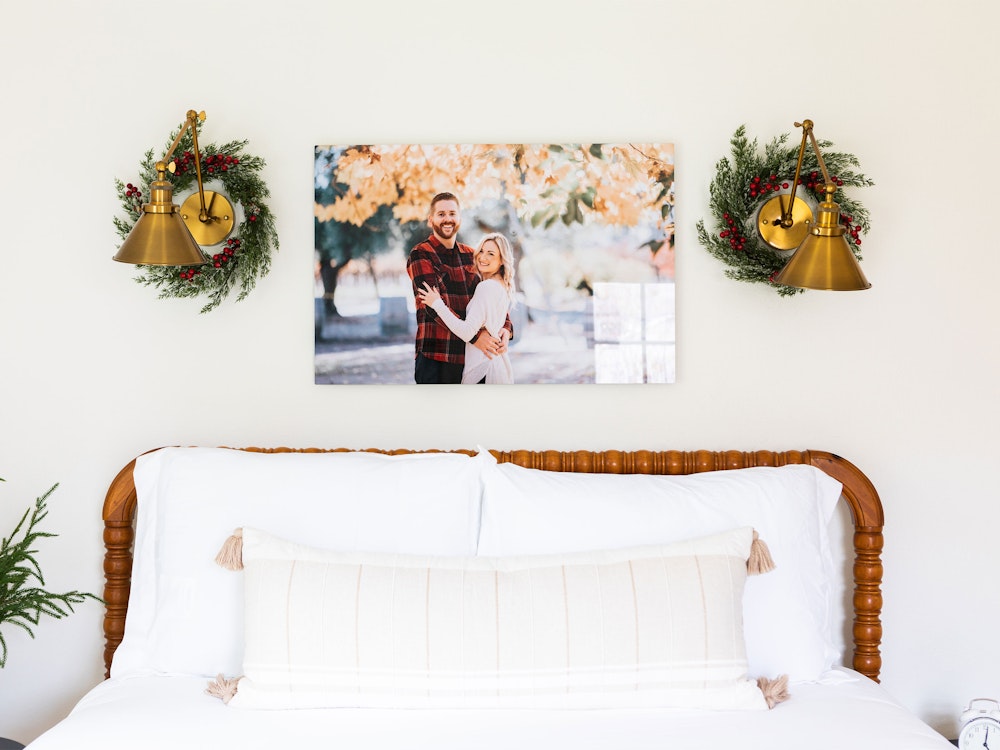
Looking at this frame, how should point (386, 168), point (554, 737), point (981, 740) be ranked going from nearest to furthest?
point (554, 737) < point (981, 740) < point (386, 168)

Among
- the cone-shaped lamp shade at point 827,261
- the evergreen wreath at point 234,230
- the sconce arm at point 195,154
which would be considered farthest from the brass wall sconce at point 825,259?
the sconce arm at point 195,154

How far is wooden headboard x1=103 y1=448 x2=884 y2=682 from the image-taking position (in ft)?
7.14

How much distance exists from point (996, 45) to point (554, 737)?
199 centimetres

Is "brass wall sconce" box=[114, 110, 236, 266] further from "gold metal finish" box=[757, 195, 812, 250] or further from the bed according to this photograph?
"gold metal finish" box=[757, 195, 812, 250]


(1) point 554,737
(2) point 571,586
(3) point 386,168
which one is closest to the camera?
(1) point 554,737

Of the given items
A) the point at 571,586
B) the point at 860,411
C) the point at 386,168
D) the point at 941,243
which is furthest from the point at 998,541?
the point at 386,168

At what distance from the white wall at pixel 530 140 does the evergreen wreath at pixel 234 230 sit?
5 centimetres

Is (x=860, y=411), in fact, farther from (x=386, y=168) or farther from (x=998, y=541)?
(x=386, y=168)

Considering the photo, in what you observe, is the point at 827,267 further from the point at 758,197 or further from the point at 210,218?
the point at 210,218

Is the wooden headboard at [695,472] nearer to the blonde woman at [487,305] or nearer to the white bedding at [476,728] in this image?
the blonde woman at [487,305]

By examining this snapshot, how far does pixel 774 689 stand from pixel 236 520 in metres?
1.17

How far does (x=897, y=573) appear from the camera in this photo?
229 cm

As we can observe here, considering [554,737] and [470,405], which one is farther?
[470,405]

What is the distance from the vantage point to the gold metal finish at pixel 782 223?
2.23m
